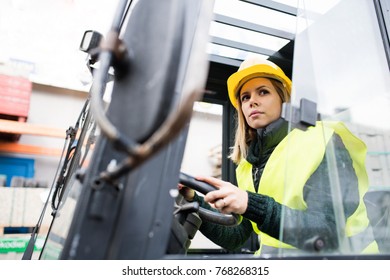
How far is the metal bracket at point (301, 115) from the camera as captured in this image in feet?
2.87

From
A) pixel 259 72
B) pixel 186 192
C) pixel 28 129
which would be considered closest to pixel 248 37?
pixel 259 72

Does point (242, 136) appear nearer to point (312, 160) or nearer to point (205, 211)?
point (205, 211)

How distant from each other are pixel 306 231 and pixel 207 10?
58 centimetres

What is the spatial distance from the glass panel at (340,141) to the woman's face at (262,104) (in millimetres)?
459

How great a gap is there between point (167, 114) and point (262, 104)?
114cm

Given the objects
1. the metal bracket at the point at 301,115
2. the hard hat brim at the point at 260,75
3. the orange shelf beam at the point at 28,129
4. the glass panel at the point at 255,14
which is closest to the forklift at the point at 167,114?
the metal bracket at the point at 301,115

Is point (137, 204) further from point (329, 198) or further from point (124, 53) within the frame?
point (329, 198)

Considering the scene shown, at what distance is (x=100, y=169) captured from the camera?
675 mm

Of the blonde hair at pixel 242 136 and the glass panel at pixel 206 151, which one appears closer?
the blonde hair at pixel 242 136

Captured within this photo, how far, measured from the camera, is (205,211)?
1.32m

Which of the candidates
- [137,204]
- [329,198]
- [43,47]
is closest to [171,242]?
[137,204]

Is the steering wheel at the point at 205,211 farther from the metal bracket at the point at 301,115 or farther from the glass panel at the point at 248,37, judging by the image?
the glass panel at the point at 248,37

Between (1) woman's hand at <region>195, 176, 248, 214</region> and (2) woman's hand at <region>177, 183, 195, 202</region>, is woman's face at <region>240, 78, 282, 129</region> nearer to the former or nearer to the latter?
(2) woman's hand at <region>177, 183, 195, 202</region>
